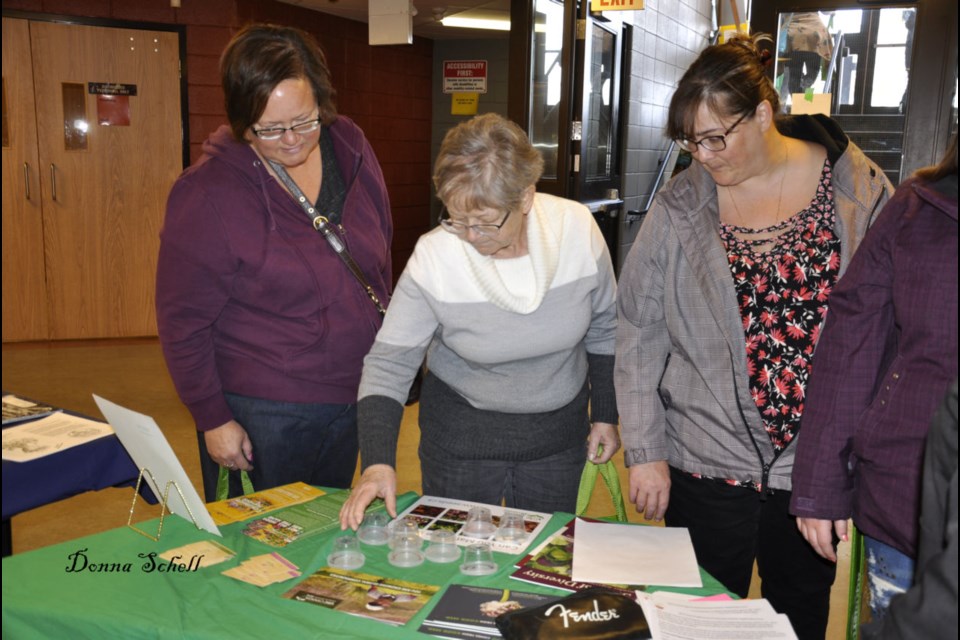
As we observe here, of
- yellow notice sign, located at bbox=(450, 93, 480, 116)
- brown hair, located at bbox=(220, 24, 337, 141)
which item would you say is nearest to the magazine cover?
brown hair, located at bbox=(220, 24, 337, 141)

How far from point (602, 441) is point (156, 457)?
0.92 metres

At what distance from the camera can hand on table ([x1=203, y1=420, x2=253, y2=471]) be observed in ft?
6.51

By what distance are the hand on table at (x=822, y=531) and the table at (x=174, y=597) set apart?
19cm

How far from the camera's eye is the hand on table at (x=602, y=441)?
1.90m

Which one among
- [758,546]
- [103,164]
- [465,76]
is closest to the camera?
[758,546]

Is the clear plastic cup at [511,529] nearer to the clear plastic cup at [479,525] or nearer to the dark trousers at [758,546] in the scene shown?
the clear plastic cup at [479,525]

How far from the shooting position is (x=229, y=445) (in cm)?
199

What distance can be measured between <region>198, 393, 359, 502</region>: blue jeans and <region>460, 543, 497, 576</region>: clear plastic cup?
0.62 meters

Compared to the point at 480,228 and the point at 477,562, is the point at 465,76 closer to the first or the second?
the point at 480,228

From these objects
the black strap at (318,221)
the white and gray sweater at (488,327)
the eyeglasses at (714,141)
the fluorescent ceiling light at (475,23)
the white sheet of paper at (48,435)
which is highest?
the fluorescent ceiling light at (475,23)

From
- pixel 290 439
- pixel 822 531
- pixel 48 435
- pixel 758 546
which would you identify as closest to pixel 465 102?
pixel 290 439

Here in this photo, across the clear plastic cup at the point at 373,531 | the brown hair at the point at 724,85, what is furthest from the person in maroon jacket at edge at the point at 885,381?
the clear plastic cup at the point at 373,531

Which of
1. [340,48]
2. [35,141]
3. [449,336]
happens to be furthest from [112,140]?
[449,336]

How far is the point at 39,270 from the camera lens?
5902mm
